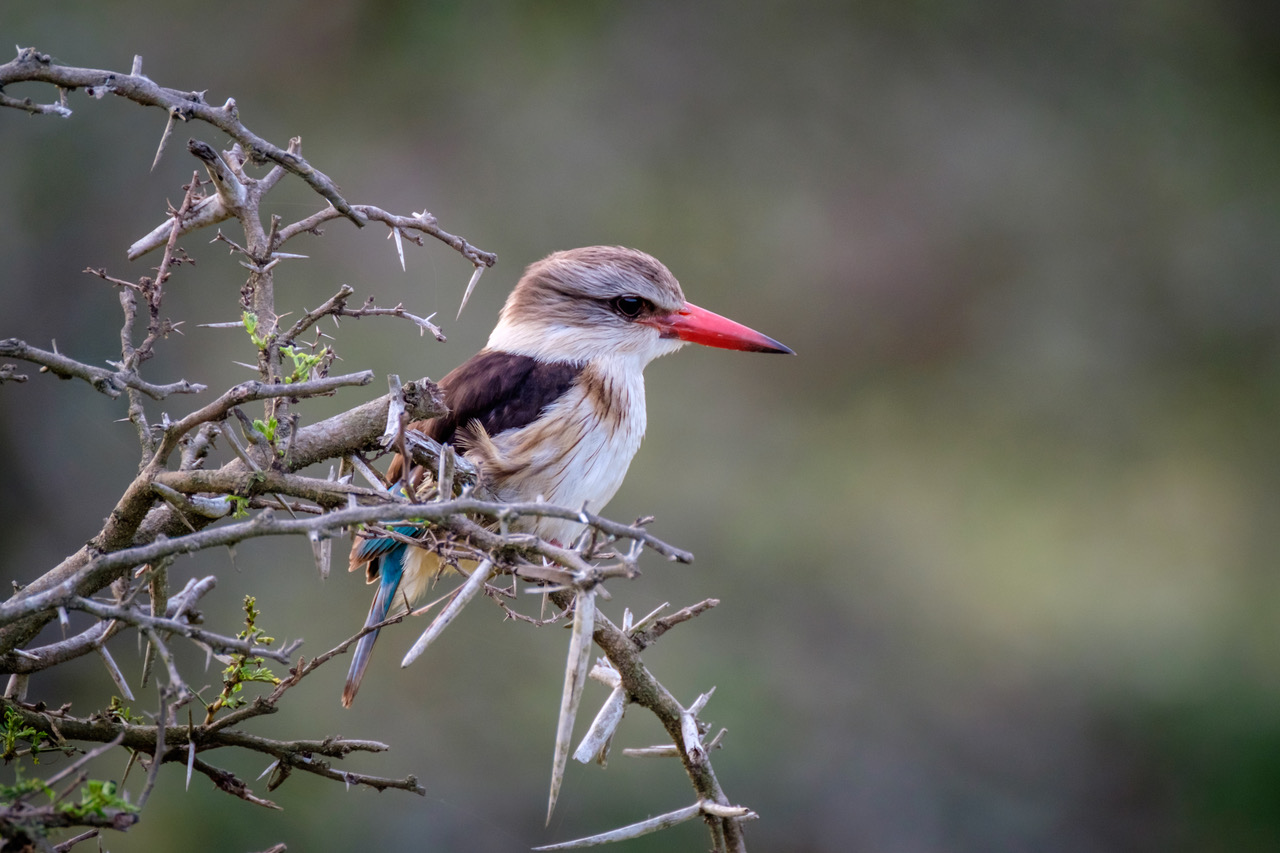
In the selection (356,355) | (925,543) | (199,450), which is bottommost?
(925,543)

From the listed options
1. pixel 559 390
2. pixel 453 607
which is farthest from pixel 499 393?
pixel 453 607

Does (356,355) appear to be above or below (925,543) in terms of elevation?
above

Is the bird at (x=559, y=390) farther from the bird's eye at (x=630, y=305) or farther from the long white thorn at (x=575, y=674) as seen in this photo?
the long white thorn at (x=575, y=674)

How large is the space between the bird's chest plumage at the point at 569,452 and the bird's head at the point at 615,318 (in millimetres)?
156

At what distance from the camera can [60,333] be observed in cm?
502

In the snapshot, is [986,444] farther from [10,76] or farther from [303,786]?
[10,76]

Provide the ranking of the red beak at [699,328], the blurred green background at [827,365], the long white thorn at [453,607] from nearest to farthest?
the long white thorn at [453,607]
the red beak at [699,328]
the blurred green background at [827,365]

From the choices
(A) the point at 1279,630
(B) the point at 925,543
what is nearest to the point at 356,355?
(B) the point at 925,543

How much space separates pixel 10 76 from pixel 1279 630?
7.07 metres

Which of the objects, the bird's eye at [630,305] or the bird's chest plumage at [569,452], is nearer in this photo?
the bird's chest plumage at [569,452]

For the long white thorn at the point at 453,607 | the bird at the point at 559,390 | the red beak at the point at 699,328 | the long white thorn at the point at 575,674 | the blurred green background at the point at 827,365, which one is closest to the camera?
the long white thorn at the point at 575,674

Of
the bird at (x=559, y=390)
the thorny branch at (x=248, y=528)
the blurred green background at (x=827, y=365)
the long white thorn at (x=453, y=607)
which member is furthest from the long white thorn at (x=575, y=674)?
the blurred green background at (x=827, y=365)

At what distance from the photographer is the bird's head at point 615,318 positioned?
2.91m

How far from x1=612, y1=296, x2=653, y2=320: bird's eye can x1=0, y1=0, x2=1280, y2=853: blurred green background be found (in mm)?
2580
